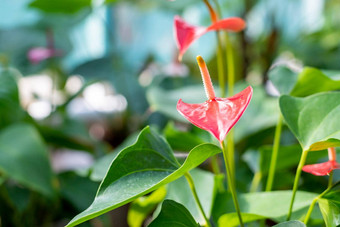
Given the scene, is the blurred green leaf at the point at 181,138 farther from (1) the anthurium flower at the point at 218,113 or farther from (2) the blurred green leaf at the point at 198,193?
(1) the anthurium flower at the point at 218,113

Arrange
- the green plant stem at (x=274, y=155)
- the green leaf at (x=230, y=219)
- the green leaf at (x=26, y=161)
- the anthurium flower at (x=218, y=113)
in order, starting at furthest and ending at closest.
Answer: the green leaf at (x=26, y=161), the green plant stem at (x=274, y=155), the green leaf at (x=230, y=219), the anthurium flower at (x=218, y=113)

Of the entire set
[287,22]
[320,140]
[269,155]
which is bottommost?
[287,22]

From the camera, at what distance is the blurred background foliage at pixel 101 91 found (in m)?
0.70

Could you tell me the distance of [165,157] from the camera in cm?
36

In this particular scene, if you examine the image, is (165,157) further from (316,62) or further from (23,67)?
(316,62)

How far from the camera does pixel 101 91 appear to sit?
1.85 m

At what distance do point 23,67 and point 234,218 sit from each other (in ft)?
3.44

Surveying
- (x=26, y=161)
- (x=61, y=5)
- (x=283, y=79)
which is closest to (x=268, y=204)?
(x=283, y=79)

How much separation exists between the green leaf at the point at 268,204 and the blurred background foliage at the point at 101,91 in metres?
0.08

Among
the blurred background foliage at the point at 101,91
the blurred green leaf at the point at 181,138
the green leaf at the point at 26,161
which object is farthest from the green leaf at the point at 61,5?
the blurred green leaf at the point at 181,138

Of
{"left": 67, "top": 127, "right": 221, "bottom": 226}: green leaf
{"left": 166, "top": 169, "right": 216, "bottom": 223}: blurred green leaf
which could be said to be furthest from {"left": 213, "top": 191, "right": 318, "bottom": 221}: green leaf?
{"left": 67, "top": 127, "right": 221, "bottom": 226}: green leaf

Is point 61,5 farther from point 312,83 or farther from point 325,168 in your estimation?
point 325,168

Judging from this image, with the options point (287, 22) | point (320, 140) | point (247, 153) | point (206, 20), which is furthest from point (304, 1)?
point (320, 140)

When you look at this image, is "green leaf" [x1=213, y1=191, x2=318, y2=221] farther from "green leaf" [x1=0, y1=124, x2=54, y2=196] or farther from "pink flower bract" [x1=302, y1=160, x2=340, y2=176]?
"green leaf" [x1=0, y1=124, x2=54, y2=196]
